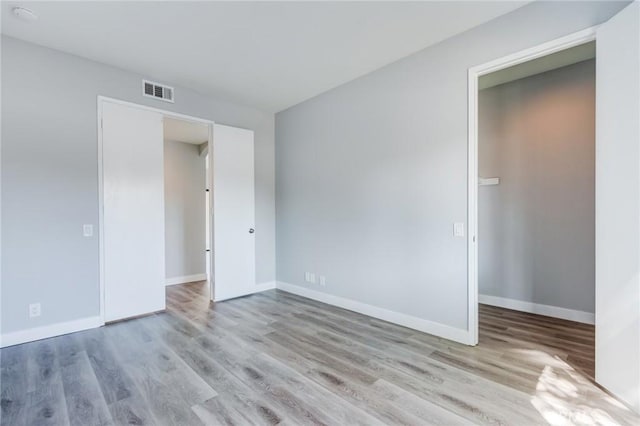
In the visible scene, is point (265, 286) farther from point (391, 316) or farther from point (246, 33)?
point (246, 33)

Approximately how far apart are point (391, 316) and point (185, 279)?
13.0 ft

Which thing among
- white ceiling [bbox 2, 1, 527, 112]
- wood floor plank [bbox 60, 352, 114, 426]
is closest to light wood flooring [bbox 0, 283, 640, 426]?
wood floor plank [bbox 60, 352, 114, 426]

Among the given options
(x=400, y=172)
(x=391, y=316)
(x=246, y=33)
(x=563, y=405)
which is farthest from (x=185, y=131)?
(x=563, y=405)

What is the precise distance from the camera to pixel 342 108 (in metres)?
3.97

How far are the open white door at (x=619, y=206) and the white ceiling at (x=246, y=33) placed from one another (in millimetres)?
841

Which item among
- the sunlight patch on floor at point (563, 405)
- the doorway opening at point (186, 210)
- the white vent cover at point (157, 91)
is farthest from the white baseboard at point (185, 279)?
the sunlight patch on floor at point (563, 405)

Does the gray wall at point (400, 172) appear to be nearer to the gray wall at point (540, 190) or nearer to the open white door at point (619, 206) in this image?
the open white door at point (619, 206)

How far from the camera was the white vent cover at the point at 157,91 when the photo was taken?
367cm

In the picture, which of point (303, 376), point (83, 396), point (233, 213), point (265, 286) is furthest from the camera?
point (265, 286)

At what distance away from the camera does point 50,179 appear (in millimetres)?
3049

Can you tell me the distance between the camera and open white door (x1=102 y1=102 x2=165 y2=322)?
3.40 meters

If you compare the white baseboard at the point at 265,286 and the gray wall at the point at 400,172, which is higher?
the gray wall at the point at 400,172

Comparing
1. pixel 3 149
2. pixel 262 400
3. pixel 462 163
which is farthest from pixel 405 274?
pixel 3 149

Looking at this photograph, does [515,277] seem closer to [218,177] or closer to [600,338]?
[600,338]
